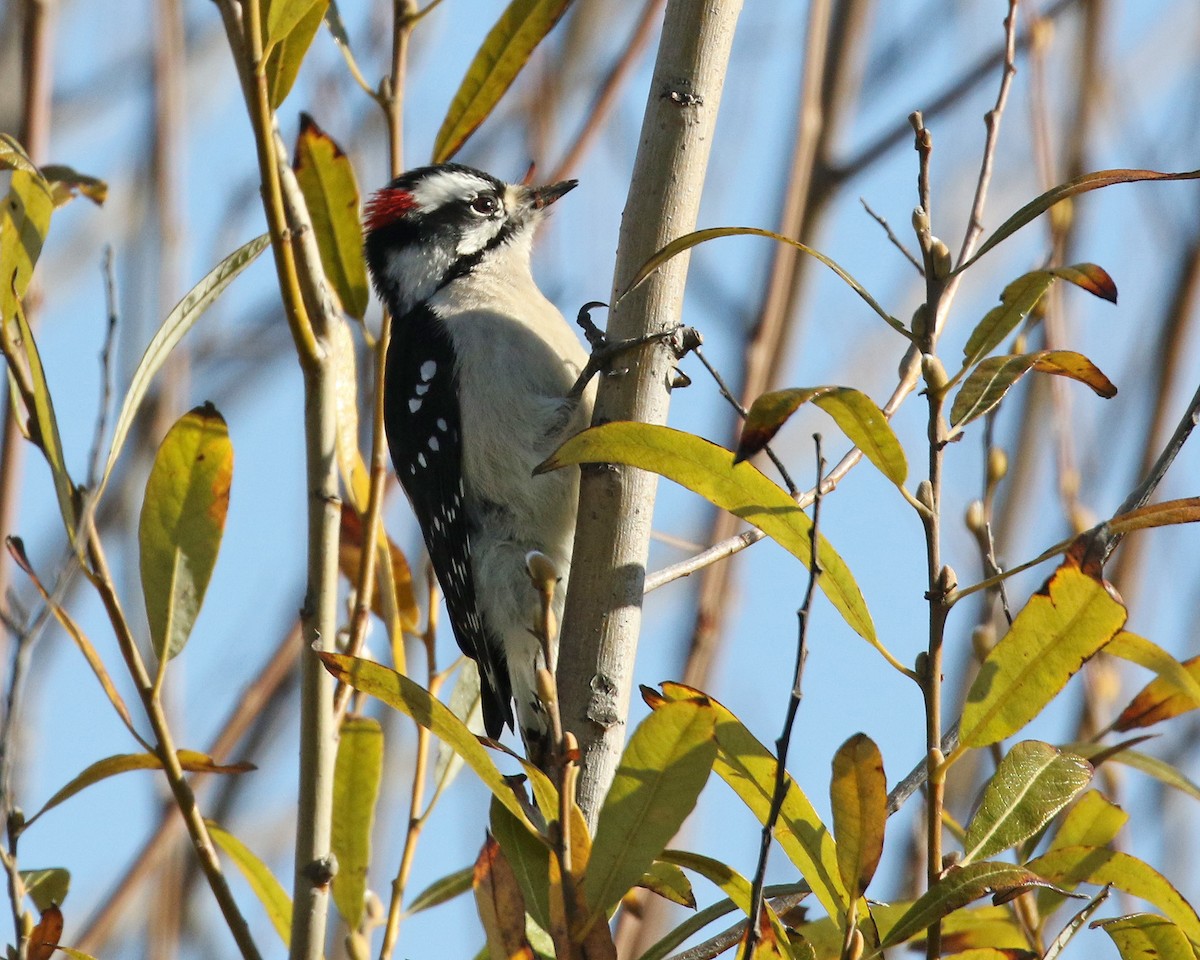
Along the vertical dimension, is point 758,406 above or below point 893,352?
below

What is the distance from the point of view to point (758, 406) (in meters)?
1.40

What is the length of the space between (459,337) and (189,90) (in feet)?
8.72

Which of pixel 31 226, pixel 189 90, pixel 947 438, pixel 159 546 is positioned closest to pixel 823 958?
pixel 947 438

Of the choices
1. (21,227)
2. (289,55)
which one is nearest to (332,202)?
(289,55)

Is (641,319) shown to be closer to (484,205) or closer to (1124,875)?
(1124,875)

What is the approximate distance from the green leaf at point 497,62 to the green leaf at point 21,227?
796 mm

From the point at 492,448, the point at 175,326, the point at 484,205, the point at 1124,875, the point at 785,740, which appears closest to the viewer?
the point at 785,740

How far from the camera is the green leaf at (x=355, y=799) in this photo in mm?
2223

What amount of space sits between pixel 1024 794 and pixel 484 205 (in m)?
3.22

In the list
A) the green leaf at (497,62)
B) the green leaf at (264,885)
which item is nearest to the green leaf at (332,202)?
the green leaf at (497,62)

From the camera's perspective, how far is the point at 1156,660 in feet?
5.05

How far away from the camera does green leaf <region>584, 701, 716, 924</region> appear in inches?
60.7

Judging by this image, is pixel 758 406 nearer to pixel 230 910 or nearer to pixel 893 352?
pixel 230 910

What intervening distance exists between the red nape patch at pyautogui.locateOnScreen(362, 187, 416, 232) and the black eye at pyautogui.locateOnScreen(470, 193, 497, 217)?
0.68 ft
